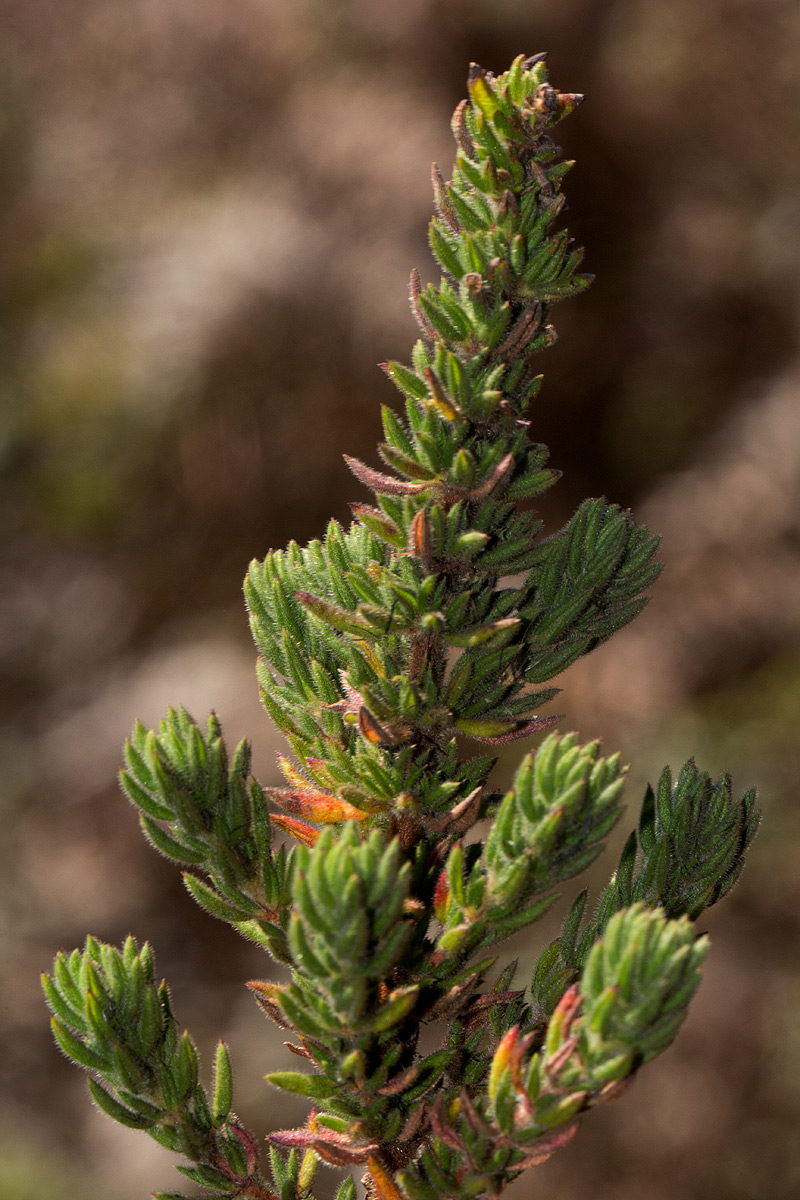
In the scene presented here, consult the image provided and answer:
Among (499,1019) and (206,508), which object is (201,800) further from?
(206,508)

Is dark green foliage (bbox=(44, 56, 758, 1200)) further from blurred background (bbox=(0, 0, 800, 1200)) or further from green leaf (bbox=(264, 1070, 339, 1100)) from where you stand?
blurred background (bbox=(0, 0, 800, 1200))

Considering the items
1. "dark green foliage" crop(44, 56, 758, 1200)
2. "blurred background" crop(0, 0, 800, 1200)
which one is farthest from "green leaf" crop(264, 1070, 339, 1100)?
"blurred background" crop(0, 0, 800, 1200)

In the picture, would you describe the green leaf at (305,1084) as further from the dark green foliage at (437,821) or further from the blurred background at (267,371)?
the blurred background at (267,371)

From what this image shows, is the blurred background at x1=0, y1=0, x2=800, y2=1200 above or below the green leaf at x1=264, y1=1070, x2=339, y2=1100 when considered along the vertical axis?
above

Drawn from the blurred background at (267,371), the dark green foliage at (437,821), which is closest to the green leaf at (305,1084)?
the dark green foliage at (437,821)

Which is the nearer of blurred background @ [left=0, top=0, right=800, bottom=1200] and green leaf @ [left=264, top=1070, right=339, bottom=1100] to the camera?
green leaf @ [left=264, top=1070, right=339, bottom=1100]
